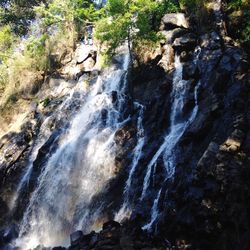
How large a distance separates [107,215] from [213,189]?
5.37 metres

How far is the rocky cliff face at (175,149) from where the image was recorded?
1062 centimetres

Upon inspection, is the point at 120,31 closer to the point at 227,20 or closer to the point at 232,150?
the point at 227,20

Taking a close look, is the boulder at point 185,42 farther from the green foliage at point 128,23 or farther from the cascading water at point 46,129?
the cascading water at point 46,129

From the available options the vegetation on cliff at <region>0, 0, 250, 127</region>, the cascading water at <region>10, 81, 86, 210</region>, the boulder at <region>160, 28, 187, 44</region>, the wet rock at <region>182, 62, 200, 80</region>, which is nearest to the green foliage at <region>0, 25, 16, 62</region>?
the vegetation on cliff at <region>0, 0, 250, 127</region>

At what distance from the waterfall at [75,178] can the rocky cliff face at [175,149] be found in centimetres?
47

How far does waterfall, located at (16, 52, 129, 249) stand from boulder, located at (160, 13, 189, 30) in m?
4.30

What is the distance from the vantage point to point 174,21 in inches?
864

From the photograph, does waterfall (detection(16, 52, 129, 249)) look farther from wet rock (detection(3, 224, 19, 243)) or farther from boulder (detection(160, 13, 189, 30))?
boulder (detection(160, 13, 189, 30))

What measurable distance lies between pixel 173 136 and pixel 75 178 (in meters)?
4.77

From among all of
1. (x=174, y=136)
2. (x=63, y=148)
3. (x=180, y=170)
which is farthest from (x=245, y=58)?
(x=63, y=148)

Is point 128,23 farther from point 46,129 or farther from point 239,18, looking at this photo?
point 46,129

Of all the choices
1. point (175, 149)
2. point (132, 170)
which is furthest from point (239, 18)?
point (132, 170)

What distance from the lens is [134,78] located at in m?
21.4

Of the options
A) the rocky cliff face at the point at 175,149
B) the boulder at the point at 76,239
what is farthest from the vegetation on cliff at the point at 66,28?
the boulder at the point at 76,239
